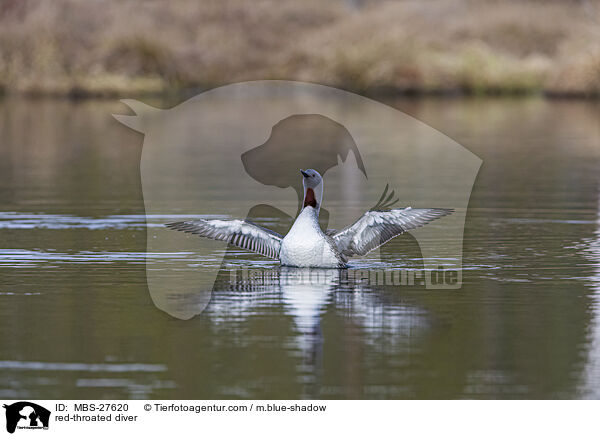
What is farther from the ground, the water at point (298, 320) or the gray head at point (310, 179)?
the gray head at point (310, 179)

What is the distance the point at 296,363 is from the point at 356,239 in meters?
3.56

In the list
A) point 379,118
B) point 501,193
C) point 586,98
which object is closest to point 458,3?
point 586,98

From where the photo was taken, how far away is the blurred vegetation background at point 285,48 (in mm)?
45125

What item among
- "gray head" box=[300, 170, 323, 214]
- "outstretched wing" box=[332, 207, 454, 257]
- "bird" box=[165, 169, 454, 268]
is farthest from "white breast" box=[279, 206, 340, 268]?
"outstretched wing" box=[332, 207, 454, 257]

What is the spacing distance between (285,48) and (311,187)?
40.2 meters

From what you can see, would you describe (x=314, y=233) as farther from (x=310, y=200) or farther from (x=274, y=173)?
(x=274, y=173)

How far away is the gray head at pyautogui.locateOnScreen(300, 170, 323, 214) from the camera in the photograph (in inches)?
430

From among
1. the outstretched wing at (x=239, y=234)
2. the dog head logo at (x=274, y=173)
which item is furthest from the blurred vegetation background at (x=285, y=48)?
the outstretched wing at (x=239, y=234)

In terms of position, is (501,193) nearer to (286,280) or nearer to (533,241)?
(533,241)

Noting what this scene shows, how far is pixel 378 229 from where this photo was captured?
1132 cm

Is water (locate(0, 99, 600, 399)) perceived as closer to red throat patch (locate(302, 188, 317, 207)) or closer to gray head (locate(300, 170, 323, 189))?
red throat patch (locate(302, 188, 317, 207))

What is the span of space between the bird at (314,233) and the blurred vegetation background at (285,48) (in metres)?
33.3
